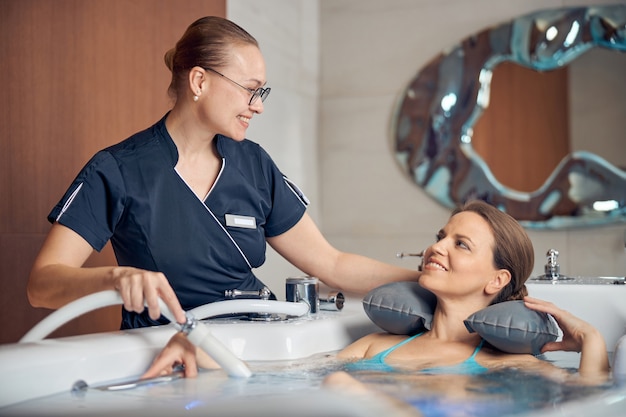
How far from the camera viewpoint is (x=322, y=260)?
1.96m

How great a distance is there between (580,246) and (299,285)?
171 centimetres

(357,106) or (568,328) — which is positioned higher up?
(357,106)

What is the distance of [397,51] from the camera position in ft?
11.6

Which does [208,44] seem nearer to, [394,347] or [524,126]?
[394,347]

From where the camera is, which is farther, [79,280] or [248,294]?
[248,294]

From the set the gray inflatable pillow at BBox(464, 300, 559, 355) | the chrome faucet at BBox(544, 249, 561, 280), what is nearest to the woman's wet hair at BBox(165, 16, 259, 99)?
the gray inflatable pillow at BBox(464, 300, 559, 355)

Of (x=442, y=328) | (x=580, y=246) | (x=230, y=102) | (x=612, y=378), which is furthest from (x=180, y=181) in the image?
(x=580, y=246)

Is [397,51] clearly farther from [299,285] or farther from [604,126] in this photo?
[299,285]

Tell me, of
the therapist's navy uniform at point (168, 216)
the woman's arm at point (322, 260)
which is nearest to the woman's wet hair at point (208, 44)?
the therapist's navy uniform at point (168, 216)

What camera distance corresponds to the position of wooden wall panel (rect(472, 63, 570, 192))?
3240 millimetres

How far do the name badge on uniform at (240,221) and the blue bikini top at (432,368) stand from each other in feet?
1.33

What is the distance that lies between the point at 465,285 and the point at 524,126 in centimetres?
185

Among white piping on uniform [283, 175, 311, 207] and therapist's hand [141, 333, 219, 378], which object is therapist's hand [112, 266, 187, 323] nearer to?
therapist's hand [141, 333, 219, 378]

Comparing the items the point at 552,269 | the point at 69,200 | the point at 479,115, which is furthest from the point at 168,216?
the point at 479,115
